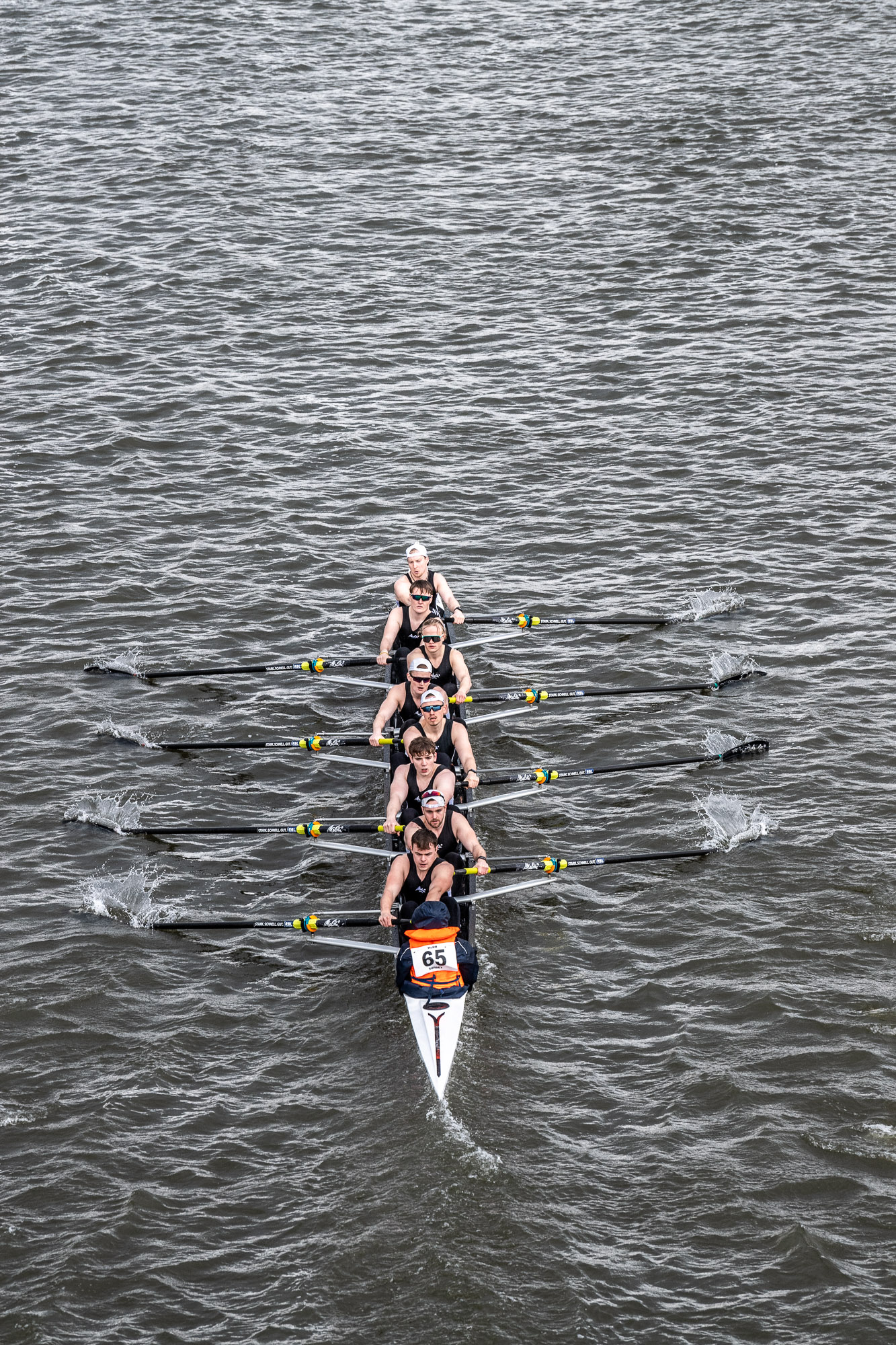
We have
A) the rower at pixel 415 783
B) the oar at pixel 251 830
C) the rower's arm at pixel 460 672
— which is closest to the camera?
the rower at pixel 415 783

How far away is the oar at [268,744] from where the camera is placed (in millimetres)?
16422

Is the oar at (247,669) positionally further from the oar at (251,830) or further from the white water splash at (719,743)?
the white water splash at (719,743)

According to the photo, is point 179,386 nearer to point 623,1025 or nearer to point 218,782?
point 218,782

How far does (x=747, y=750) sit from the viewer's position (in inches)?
657

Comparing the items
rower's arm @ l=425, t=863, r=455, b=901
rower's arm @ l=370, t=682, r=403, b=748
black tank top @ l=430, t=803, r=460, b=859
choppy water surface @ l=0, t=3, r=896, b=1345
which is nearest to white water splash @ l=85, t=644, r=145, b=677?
choppy water surface @ l=0, t=3, r=896, b=1345

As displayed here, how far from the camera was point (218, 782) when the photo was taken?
1689cm

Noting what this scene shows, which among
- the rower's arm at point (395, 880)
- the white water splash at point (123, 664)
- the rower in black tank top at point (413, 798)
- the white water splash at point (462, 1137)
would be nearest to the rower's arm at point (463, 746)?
A: the rower in black tank top at point (413, 798)

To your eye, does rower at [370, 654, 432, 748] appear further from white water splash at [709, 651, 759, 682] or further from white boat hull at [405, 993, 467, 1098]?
white boat hull at [405, 993, 467, 1098]

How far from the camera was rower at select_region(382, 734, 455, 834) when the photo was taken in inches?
569

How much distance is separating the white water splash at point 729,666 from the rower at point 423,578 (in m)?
3.12

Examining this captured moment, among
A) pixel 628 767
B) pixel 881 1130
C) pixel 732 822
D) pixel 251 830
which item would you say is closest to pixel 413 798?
pixel 251 830

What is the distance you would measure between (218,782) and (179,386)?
11.1 meters

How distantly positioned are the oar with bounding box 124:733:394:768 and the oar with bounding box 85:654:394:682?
38.3 inches

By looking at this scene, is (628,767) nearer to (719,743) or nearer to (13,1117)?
(719,743)
